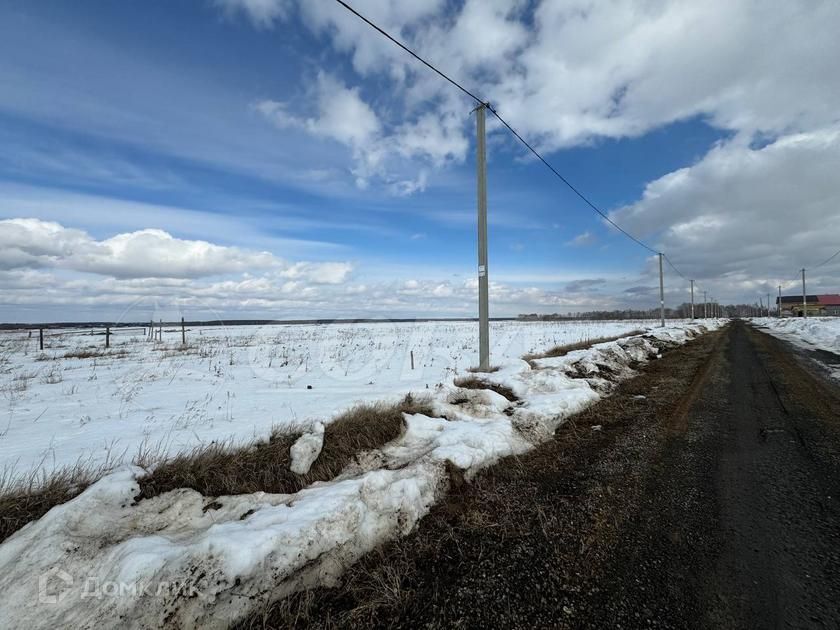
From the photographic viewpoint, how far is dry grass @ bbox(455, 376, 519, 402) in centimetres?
711

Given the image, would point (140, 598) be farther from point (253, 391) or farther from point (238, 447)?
point (253, 391)

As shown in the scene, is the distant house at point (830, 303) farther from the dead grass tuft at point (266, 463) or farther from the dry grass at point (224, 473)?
the dry grass at point (224, 473)

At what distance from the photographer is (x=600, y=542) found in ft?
9.26

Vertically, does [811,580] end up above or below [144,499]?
below

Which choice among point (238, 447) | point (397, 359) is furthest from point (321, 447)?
point (397, 359)

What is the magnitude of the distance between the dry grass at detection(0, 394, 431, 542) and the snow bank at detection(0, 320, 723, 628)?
0.21m

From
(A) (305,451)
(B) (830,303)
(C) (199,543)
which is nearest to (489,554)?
(C) (199,543)

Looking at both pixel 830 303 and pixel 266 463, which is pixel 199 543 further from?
pixel 830 303

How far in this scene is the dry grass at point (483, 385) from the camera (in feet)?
23.3

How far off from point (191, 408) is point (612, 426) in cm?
810

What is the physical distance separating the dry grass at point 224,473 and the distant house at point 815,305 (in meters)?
135

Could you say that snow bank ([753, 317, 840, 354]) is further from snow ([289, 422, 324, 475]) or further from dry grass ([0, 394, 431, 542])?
snow ([289, 422, 324, 475])

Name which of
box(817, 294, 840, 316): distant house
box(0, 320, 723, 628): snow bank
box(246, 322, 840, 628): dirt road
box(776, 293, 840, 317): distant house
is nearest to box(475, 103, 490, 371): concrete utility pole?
box(246, 322, 840, 628): dirt road

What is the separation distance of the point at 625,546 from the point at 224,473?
3862 mm
